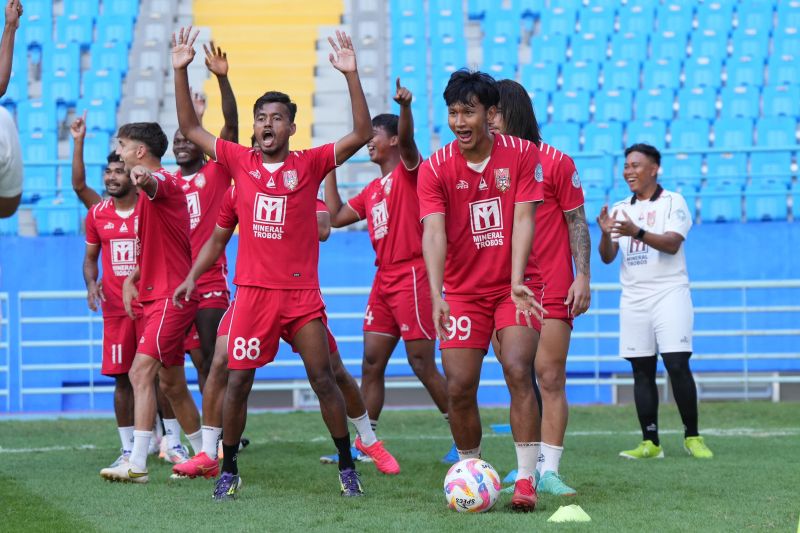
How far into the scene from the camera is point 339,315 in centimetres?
1280

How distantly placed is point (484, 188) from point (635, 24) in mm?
15690

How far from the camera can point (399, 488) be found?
6.61m

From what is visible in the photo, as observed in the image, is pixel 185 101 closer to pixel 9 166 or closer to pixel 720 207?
pixel 9 166

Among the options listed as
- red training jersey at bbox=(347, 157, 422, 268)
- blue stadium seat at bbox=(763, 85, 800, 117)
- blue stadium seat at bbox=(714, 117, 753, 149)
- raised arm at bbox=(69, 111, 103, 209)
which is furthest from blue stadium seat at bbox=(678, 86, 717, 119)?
raised arm at bbox=(69, 111, 103, 209)

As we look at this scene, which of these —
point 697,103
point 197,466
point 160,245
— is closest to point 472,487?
point 197,466

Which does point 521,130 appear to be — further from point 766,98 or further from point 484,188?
point 766,98

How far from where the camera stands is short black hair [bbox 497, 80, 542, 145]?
6.43 metres

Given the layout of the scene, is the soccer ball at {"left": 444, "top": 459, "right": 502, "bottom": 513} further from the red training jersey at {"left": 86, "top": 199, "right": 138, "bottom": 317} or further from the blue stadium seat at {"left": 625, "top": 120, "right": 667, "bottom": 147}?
the blue stadium seat at {"left": 625, "top": 120, "right": 667, "bottom": 147}

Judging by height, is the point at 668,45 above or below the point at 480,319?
above

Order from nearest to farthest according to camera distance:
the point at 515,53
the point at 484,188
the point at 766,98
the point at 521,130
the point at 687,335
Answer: the point at 484,188
the point at 521,130
the point at 687,335
the point at 766,98
the point at 515,53

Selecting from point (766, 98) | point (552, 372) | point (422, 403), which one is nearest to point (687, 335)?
point (552, 372)

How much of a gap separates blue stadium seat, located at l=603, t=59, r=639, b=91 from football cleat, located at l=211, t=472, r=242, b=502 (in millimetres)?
14464

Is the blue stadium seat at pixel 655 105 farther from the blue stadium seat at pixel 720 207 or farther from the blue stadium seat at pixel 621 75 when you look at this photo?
the blue stadium seat at pixel 720 207

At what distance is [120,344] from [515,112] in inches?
124
